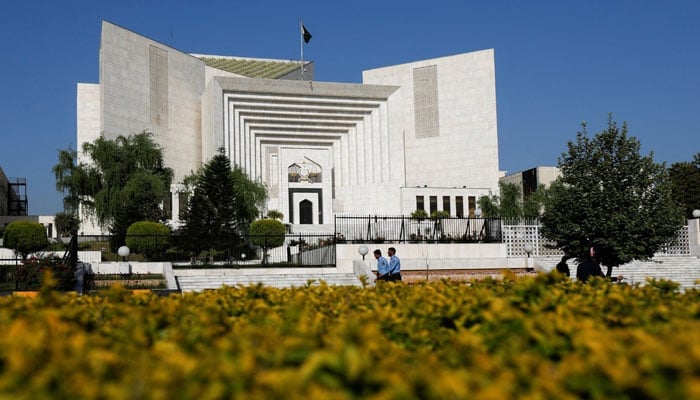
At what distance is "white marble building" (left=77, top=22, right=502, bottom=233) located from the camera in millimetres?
48688

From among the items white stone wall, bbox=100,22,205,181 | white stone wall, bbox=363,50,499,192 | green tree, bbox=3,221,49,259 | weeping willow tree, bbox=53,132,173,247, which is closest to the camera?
green tree, bbox=3,221,49,259

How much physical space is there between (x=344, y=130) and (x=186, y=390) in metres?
51.9

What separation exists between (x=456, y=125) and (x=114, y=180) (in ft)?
87.4

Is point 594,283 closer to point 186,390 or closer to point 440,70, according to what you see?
point 186,390

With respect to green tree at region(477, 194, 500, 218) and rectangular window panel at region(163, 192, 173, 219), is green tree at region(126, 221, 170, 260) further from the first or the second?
green tree at region(477, 194, 500, 218)

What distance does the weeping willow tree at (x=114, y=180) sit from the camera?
37.7 metres

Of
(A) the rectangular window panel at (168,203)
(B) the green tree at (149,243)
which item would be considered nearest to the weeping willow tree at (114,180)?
(A) the rectangular window panel at (168,203)

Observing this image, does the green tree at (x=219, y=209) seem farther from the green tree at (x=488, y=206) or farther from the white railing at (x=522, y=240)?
the green tree at (x=488, y=206)

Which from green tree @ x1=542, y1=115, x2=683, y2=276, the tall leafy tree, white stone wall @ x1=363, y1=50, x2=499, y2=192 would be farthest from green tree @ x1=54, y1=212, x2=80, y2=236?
green tree @ x1=542, y1=115, x2=683, y2=276

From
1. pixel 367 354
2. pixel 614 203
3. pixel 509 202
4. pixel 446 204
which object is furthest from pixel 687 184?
pixel 367 354

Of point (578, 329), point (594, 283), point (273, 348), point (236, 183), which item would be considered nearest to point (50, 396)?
point (273, 348)

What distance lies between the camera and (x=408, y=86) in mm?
55438

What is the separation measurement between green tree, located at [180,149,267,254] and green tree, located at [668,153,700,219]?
94.1 feet

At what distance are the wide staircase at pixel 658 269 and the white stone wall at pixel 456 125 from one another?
25511mm
